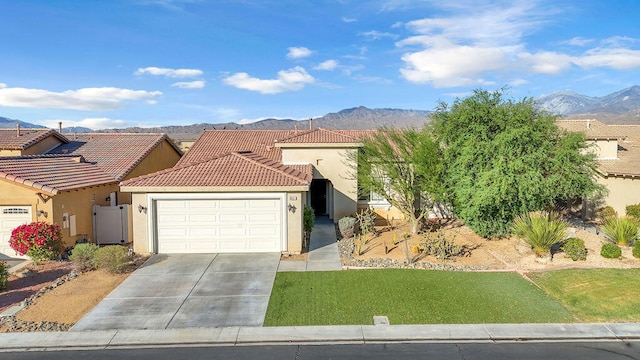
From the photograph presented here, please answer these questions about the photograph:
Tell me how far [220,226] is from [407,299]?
8401 millimetres

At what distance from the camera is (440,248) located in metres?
16.5

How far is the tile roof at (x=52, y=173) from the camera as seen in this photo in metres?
17.0

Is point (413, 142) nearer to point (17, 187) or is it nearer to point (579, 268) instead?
point (579, 268)

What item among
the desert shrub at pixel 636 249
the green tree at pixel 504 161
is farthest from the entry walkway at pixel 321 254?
the desert shrub at pixel 636 249

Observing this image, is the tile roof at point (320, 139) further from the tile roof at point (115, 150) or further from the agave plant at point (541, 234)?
the agave plant at point (541, 234)

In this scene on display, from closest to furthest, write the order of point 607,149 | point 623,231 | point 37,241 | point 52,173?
1. point 37,241
2. point 623,231
3. point 52,173
4. point 607,149

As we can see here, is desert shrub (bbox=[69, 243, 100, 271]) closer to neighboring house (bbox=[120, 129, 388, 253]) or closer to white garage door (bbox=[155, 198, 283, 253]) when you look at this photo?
neighboring house (bbox=[120, 129, 388, 253])

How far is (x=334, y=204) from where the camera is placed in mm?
23391

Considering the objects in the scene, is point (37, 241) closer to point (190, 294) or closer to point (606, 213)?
point (190, 294)

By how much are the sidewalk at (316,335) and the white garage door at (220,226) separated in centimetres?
681

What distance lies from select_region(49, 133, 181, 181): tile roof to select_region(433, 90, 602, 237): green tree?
17.2 metres

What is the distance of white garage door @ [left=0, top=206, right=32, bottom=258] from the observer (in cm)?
1706

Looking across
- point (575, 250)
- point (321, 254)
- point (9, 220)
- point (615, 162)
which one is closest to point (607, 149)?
point (615, 162)

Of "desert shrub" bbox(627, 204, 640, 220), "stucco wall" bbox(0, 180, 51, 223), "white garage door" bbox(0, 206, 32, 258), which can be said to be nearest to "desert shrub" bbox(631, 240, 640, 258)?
"desert shrub" bbox(627, 204, 640, 220)
